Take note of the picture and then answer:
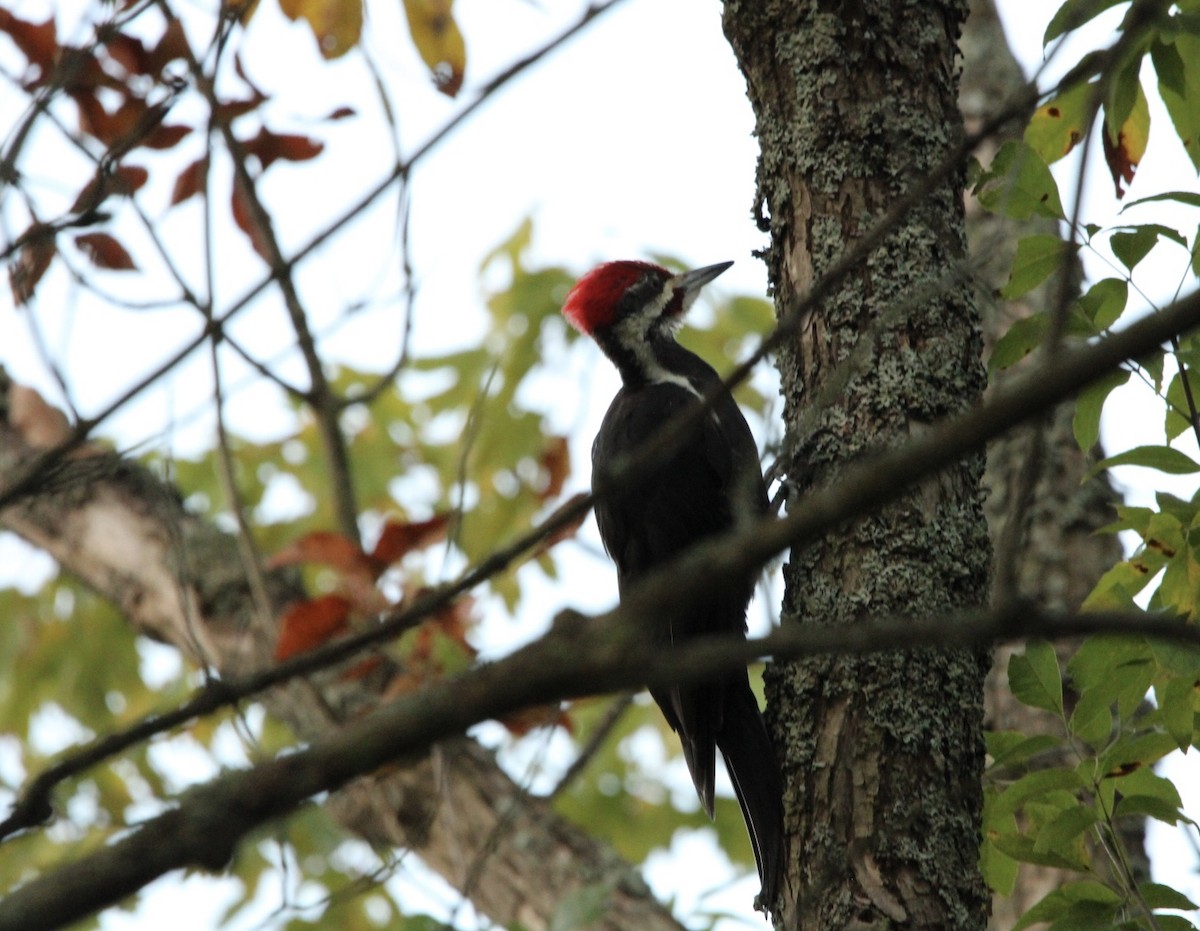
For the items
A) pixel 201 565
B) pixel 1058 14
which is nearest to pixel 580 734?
pixel 201 565

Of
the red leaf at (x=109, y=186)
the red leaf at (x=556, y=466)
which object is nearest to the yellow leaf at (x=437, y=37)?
the red leaf at (x=109, y=186)

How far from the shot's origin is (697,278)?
454 centimetres

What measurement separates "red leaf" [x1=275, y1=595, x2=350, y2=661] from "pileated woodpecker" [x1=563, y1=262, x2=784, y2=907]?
79 centimetres

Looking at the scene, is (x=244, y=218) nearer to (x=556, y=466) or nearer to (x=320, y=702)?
(x=556, y=466)

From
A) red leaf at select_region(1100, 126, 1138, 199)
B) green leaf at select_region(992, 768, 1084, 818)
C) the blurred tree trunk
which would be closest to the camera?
green leaf at select_region(992, 768, 1084, 818)

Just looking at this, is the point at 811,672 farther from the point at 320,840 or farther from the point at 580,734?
the point at 580,734

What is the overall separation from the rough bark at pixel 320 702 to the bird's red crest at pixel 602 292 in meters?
1.36

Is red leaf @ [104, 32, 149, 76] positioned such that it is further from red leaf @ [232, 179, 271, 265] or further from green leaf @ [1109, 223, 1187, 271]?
green leaf @ [1109, 223, 1187, 271]

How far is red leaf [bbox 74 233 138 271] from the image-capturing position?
3.17 meters

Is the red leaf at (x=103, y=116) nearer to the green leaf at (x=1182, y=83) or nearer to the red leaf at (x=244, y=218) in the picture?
the red leaf at (x=244, y=218)

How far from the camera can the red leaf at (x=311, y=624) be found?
3823mm

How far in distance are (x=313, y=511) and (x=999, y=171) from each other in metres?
4.96

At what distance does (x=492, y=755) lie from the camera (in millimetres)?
4320

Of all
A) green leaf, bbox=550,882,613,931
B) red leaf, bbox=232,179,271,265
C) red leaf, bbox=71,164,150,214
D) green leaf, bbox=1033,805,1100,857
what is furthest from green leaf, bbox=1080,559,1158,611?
red leaf, bbox=232,179,271,265
